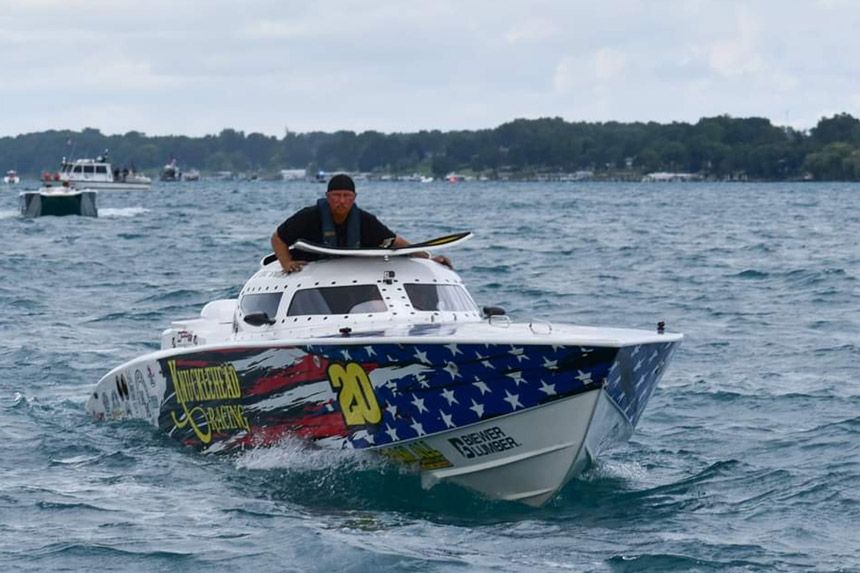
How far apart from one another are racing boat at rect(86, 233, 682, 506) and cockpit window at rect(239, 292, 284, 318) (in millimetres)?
19

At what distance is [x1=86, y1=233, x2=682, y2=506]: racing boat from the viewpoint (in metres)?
12.0

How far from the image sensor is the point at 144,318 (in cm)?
2622

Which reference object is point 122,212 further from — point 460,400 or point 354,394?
point 460,400

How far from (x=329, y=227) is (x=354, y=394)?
8.01 feet

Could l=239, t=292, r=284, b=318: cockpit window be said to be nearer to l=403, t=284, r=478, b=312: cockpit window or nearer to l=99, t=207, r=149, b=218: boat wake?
l=403, t=284, r=478, b=312: cockpit window

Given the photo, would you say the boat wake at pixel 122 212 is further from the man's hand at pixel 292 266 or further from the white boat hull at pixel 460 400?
the white boat hull at pixel 460 400

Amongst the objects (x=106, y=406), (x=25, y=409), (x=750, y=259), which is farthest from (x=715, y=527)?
(x=750, y=259)

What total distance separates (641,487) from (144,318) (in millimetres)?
14521

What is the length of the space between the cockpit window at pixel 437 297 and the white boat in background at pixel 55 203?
169 ft

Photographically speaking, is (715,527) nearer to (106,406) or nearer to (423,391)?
(423,391)

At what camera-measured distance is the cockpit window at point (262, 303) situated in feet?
47.1

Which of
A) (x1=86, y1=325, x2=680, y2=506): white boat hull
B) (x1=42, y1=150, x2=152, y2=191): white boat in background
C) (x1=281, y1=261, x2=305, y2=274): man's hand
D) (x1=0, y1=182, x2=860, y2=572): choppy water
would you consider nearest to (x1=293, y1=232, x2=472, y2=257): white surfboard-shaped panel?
(x1=281, y1=261, x2=305, y2=274): man's hand

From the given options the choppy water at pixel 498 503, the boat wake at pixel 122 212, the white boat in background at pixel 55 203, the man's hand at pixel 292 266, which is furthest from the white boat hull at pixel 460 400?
the boat wake at pixel 122 212

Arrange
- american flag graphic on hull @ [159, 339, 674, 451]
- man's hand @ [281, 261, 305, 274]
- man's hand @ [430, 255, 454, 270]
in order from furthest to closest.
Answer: man's hand @ [430, 255, 454, 270] → man's hand @ [281, 261, 305, 274] → american flag graphic on hull @ [159, 339, 674, 451]
